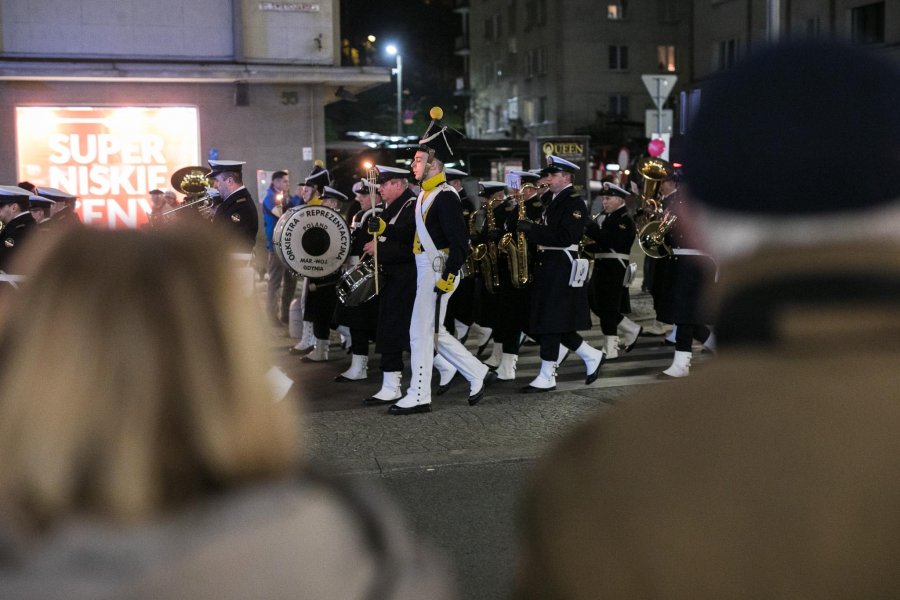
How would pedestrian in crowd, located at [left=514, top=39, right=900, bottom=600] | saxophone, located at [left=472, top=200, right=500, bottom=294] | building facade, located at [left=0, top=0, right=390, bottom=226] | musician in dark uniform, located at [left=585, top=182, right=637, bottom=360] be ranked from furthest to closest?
building facade, located at [left=0, top=0, right=390, bottom=226] < musician in dark uniform, located at [left=585, top=182, right=637, bottom=360] < saxophone, located at [left=472, top=200, right=500, bottom=294] < pedestrian in crowd, located at [left=514, top=39, right=900, bottom=600]

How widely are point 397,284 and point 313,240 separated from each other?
7.12 ft

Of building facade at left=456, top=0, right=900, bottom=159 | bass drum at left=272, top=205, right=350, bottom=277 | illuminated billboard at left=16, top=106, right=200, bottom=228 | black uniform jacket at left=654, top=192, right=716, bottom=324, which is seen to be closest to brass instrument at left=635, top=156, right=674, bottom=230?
black uniform jacket at left=654, top=192, right=716, bottom=324

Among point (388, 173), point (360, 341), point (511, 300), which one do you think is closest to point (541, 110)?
point (511, 300)

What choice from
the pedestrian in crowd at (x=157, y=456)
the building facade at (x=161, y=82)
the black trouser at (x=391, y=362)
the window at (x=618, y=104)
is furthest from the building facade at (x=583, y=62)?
the pedestrian in crowd at (x=157, y=456)

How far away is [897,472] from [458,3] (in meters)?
76.0

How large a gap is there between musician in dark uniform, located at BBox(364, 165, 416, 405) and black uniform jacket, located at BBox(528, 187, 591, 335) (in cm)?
115

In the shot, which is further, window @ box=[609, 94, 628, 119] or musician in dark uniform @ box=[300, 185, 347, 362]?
window @ box=[609, 94, 628, 119]

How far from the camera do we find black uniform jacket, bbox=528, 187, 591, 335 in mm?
9883

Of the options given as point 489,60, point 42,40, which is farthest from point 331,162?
point 489,60

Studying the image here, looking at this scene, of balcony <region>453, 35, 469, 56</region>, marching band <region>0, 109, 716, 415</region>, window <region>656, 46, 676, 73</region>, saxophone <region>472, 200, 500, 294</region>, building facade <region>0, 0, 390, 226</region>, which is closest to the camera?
marching band <region>0, 109, 716, 415</region>

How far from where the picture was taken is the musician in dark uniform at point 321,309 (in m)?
12.1

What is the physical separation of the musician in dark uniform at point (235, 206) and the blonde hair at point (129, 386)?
30.2 feet

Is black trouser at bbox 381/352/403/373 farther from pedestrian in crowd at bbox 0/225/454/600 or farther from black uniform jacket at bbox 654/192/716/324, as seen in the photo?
pedestrian in crowd at bbox 0/225/454/600

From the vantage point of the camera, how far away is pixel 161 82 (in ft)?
61.3
